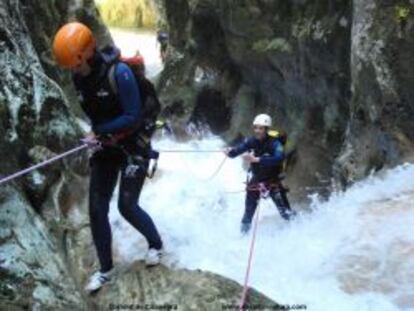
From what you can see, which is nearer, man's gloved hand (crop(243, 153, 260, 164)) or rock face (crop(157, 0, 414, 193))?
man's gloved hand (crop(243, 153, 260, 164))

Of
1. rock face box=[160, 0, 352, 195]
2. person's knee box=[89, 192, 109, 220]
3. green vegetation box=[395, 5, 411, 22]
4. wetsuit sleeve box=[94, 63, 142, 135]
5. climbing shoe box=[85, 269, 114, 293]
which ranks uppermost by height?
wetsuit sleeve box=[94, 63, 142, 135]

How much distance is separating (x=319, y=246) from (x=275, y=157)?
4.94ft

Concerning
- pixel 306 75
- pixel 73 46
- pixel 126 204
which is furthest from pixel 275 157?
pixel 306 75

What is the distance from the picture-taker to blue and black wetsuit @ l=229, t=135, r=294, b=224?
30.6 feet

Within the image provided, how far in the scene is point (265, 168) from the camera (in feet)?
31.1

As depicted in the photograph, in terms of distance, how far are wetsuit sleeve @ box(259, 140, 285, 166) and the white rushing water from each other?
1.03 meters

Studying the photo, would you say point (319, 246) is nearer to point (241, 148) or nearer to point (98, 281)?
point (241, 148)

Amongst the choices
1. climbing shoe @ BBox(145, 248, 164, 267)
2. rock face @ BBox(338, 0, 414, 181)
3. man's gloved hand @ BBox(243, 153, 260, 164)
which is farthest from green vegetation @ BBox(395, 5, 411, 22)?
climbing shoe @ BBox(145, 248, 164, 267)

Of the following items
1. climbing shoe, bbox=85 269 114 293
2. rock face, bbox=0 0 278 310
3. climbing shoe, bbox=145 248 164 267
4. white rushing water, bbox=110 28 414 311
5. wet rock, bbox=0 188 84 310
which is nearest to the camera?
wet rock, bbox=0 188 84 310

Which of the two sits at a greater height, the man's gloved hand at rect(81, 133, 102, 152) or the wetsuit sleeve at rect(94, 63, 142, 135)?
the wetsuit sleeve at rect(94, 63, 142, 135)

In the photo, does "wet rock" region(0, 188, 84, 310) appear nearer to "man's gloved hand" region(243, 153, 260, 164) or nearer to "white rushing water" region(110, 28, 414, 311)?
"white rushing water" region(110, 28, 414, 311)

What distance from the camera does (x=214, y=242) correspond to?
344 inches

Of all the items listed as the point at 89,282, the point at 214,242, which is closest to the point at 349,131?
the point at 214,242

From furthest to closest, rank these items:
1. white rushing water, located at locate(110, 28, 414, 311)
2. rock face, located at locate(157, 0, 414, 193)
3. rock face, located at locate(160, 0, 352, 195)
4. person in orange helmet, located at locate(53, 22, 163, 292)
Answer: rock face, located at locate(160, 0, 352, 195)
rock face, located at locate(157, 0, 414, 193)
white rushing water, located at locate(110, 28, 414, 311)
person in orange helmet, located at locate(53, 22, 163, 292)
